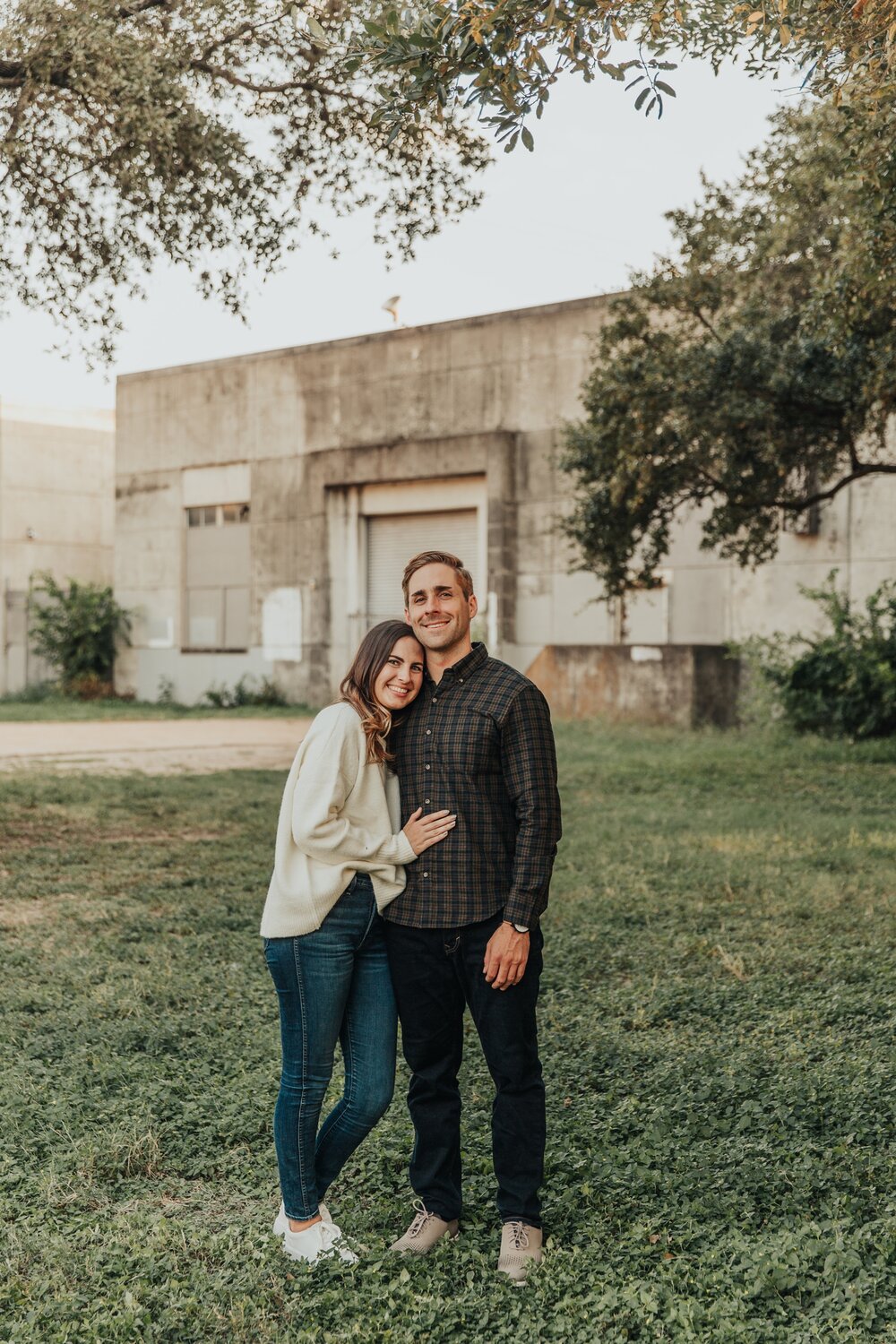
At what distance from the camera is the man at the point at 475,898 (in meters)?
3.68

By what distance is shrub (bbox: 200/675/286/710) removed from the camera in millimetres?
26344

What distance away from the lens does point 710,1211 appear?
4.07 m

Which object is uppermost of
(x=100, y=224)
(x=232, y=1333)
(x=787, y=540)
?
(x=100, y=224)

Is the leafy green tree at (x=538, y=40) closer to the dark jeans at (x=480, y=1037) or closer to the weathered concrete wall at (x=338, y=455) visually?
the dark jeans at (x=480, y=1037)

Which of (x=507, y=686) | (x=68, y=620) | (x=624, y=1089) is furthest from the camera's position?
(x=68, y=620)

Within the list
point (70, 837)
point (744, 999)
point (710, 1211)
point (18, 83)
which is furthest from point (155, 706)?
point (710, 1211)

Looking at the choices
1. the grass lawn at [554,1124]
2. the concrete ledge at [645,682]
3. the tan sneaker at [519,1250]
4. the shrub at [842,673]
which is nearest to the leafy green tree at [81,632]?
the concrete ledge at [645,682]

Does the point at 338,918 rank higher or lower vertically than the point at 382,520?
lower

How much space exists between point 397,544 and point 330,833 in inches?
868

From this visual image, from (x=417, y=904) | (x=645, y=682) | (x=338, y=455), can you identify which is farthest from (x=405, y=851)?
(x=338, y=455)

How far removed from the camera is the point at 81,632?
28828 millimetres

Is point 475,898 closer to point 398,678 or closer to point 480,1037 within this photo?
point 480,1037

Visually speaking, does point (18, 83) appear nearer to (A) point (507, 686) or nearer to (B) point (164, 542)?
(A) point (507, 686)

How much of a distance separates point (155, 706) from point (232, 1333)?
24513 mm
